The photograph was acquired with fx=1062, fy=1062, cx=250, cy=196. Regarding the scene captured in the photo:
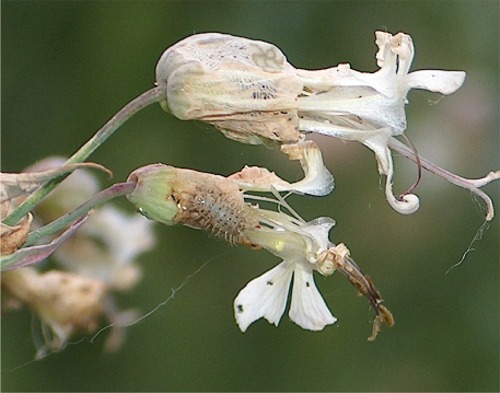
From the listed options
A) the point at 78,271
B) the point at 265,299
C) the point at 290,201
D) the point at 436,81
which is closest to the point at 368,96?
the point at 436,81

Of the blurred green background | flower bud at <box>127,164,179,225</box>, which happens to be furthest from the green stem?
the blurred green background

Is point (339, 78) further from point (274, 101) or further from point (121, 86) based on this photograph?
point (121, 86)

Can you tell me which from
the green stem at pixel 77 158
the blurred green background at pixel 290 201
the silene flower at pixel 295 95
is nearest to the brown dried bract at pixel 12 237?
the green stem at pixel 77 158

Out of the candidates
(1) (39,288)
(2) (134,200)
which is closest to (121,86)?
(1) (39,288)

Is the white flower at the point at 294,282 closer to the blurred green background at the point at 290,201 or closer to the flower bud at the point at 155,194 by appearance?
the flower bud at the point at 155,194

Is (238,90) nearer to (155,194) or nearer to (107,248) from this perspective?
(155,194)

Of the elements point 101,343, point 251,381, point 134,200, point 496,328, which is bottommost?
point 496,328
